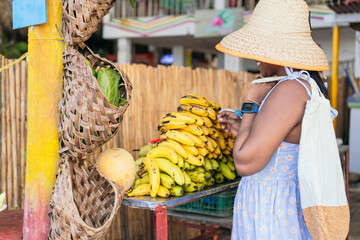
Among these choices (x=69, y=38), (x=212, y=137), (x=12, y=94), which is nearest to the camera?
(x=69, y=38)

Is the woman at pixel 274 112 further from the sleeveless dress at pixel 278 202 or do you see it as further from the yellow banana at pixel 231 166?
the yellow banana at pixel 231 166

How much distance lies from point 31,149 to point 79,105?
0.36m

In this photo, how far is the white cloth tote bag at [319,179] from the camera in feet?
5.88

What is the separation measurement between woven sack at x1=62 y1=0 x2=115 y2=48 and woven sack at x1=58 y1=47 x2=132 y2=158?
75mm

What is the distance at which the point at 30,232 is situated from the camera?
188 centimetres

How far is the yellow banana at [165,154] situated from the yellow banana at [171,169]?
0.09 feet

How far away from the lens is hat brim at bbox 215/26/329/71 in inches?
73.7

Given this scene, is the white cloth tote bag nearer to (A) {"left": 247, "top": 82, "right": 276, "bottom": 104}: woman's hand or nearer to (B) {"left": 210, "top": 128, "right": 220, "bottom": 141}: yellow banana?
(A) {"left": 247, "top": 82, "right": 276, "bottom": 104}: woman's hand

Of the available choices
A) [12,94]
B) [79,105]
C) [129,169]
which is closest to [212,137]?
[129,169]

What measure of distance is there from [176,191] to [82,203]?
64 centimetres

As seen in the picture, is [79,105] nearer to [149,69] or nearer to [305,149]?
[305,149]

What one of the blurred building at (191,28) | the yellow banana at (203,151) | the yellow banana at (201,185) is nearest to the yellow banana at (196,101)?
the yellow banana at (203,151)

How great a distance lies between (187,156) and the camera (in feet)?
8.50

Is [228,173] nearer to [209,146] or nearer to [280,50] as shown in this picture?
[209,146]
